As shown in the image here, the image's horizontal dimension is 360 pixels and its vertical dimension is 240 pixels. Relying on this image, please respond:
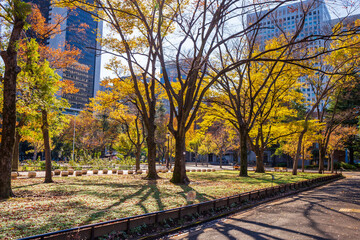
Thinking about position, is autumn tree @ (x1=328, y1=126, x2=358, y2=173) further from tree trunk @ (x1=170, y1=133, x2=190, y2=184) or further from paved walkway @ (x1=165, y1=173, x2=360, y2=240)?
paved walkway @ (x1=165, y1=173, x2=360, y2=240)

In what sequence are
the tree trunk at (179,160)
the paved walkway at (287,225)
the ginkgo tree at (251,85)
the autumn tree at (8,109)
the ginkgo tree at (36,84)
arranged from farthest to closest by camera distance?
the ginkgo tree at (251,85), the tree trunk at (179,160), the ginkgo tree at (36,84), the autumn tree at (8,109), the paved walkway at (287,225)

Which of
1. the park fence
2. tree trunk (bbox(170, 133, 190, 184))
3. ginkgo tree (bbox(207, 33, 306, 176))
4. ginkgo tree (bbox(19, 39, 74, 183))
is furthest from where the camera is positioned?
ginkgo tree (bbox(207, 33, 306, 176))

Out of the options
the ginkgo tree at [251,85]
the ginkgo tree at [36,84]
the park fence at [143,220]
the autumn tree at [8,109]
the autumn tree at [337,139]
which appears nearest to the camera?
the park fence at [143,220]

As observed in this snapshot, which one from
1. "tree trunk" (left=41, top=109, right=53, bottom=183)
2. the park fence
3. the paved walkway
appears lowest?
the paved walkway

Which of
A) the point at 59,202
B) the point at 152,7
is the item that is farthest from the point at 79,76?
the point at 59,202

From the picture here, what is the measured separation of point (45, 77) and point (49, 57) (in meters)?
5.72

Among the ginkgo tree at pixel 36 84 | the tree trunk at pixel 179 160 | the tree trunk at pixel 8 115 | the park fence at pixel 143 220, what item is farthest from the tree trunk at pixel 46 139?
the park fence at pixel 143 220

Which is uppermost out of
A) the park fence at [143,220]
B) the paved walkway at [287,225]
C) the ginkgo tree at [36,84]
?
the ginkgo tree at [36,84]

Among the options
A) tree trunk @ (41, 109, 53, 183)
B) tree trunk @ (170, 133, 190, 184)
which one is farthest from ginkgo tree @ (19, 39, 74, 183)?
tree trunk @ (170, 133, 190, 184)

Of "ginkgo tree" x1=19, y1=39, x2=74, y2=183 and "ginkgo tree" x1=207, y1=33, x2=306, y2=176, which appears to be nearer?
"ginkgo tree" x1=19, y1=39, x2=74, y2=183

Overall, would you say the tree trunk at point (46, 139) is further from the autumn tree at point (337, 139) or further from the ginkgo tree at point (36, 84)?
the autumn tree at point (337, 139)

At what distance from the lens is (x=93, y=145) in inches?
1844

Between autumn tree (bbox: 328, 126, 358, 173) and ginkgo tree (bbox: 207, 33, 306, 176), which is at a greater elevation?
ginkgo tree (bbox: 207, 33, 306, 176)

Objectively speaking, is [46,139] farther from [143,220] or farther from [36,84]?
[143,220]
